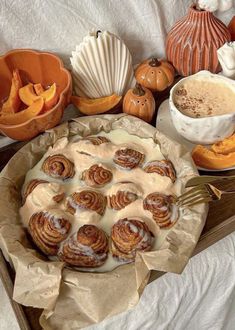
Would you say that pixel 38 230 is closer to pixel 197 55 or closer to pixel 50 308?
pixel 50 308

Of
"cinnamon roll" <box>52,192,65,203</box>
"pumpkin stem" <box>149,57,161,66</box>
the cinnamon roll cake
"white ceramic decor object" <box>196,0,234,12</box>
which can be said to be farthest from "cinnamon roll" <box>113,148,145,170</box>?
"white ceramic decor object" <box>196,0,234,12</box>

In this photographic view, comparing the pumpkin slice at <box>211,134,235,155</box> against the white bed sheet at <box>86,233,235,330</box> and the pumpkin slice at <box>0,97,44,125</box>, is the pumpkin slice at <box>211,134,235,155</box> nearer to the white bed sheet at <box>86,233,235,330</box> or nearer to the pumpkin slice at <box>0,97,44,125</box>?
the white bed sheet at <box>86,233,235,330</box>

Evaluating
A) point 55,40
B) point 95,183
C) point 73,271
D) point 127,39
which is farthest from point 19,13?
point 73,271

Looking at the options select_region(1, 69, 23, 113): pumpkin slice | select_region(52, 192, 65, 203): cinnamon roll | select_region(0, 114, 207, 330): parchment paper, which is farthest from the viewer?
select_region(1, 69, 23, 113): pumpkin slice

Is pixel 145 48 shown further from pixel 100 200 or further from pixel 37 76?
pixel 100 200

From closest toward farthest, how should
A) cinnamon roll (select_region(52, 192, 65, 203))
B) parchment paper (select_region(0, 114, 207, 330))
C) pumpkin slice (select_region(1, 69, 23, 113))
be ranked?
parchment paper (select_region(0, 114, 207, 330)), cinnamon roll (select_region(52, 192, 65, 203)), pumpkin slice (select_region(1, 69, 23, 113))
